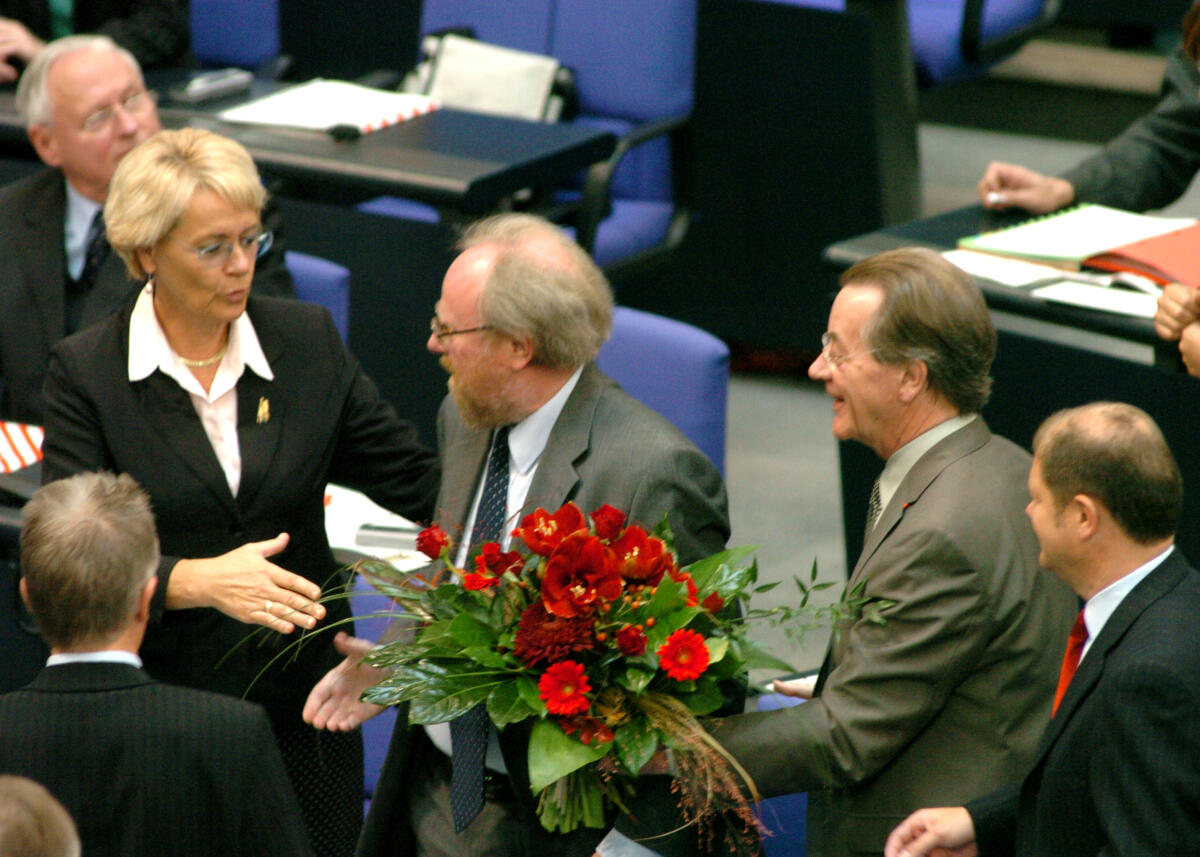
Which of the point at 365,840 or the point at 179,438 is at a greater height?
the point at 179,438

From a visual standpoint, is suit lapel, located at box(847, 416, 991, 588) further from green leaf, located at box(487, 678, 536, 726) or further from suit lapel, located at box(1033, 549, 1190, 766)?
green leaf, located at box(487, 678, 536, 726)

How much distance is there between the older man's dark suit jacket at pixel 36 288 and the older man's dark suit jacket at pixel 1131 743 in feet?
6.76

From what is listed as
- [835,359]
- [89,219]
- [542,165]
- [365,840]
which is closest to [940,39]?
[542,165]

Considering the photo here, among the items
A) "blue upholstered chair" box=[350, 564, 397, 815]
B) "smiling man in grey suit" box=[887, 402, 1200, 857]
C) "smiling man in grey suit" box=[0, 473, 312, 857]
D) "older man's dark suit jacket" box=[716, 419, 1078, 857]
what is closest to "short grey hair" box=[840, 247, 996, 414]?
"older man's dark suit jacket" box=[716, 419, 1078, 857]

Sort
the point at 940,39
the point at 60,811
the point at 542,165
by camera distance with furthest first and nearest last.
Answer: the point at 940,39 < the point at 542,165 < the point at 60,811

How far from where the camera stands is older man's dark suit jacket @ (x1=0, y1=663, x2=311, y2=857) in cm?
202

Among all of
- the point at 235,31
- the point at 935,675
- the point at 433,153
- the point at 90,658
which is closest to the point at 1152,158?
the point at 433,153

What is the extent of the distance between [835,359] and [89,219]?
6.91 feet

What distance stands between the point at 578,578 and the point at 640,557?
0.09 m

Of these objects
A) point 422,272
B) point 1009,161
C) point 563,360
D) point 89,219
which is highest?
point 563,360

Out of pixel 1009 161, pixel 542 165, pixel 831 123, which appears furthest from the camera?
pixel 1009 161

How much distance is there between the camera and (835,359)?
7.82ft

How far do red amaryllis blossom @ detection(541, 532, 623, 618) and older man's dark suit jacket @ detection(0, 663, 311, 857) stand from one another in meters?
0.41

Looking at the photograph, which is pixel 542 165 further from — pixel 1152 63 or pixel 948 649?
pixel 1152 63
